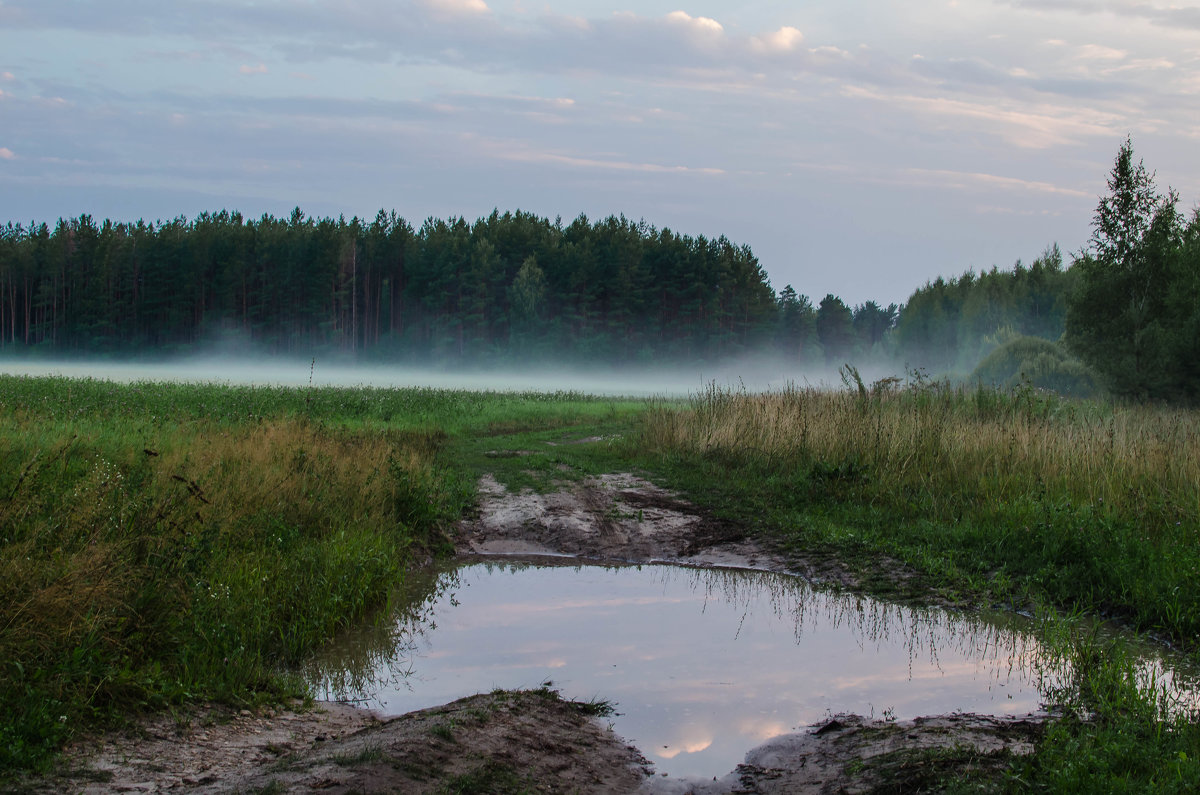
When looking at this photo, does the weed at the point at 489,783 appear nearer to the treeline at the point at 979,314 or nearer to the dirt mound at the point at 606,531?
the dirt mound at the point at 606,531

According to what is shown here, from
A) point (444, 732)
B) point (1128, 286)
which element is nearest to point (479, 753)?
point (444, 732)

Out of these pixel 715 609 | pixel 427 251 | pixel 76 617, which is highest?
pixel 427 251

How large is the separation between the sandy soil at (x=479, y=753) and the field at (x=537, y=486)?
0.27m

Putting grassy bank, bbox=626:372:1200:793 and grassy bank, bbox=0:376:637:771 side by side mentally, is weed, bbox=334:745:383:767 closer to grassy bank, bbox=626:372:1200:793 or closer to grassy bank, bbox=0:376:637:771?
grassy bank, bbox=0:376:637:771

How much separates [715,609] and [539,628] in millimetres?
1724

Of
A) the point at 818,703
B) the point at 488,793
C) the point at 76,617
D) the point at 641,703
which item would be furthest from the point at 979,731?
the point at 76,617

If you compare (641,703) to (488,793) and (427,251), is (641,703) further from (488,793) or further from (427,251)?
(427,251)

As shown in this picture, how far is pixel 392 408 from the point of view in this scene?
2562cm

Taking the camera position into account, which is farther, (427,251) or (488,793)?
(427,251)

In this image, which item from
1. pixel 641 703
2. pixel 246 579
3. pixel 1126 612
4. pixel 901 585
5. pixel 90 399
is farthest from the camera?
pixel 90 399

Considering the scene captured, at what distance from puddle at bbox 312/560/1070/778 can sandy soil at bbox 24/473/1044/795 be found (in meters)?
0.28

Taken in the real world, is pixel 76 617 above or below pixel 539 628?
above

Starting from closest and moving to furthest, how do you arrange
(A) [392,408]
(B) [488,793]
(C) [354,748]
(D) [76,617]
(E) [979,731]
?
(B) [488,793], (C) [354,748], (E) [979,731], (D) [76,617], (A) [392,408]

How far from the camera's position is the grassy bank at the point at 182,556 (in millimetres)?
4918
